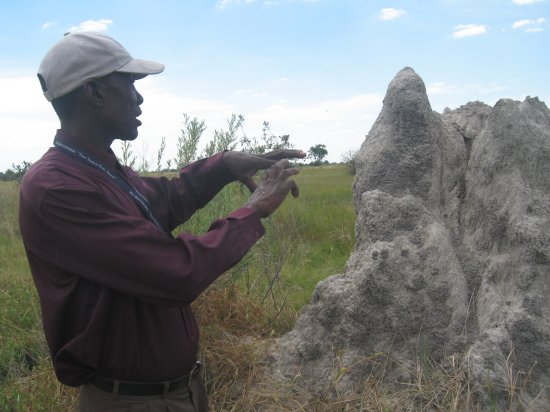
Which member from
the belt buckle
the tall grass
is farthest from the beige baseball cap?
the tall grass

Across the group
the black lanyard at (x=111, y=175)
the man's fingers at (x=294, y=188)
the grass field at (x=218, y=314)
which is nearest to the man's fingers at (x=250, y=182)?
the man's fingers at (x=294, y=188)

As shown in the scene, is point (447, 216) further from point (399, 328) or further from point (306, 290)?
point (306, 290)

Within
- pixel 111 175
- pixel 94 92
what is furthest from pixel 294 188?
pixel 94 92

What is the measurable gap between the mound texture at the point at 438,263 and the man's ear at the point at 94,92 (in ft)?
5.27

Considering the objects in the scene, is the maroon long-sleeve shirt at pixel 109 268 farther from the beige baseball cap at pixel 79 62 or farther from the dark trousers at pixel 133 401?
the beige baseball cap at pixel 79 62

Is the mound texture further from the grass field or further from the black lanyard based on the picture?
the black lanyard

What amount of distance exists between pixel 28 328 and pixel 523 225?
12.1ft

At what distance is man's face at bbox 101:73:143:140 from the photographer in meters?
2.09

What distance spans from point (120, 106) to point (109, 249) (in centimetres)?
61

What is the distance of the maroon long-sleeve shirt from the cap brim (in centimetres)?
31

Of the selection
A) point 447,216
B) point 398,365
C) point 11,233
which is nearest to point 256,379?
point 398,365

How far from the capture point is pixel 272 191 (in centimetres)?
210

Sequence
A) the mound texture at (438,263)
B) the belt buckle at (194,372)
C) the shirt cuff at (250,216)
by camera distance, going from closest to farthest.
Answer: the shirt cuff at (250,216) < the belt buckle at (194,372) < the mound texture at (438,263)

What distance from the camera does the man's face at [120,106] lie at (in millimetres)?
2086
